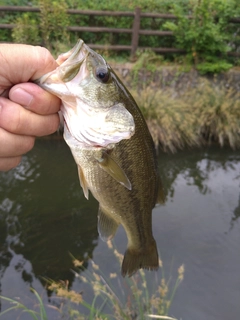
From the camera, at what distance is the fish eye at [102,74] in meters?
1.36

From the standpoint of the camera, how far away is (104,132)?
1428 mm

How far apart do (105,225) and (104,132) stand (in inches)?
25.7

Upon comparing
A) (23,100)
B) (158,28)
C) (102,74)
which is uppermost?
(102,74)

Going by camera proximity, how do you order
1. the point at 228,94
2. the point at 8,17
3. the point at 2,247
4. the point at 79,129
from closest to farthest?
the point at 79,129
the point at 2,247
the point at 228,94
the point at 8,17

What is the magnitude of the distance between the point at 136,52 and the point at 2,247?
20.4 feet

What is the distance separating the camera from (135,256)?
6.76ft

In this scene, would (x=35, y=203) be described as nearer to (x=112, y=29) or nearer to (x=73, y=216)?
(x=73, y=216)

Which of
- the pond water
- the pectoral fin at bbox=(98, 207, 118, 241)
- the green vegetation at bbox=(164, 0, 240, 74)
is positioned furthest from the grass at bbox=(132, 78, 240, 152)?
the pectoral fin at bbox=(98, 207, 118, 241)

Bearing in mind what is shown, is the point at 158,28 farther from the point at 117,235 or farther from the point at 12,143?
the point at 12,143

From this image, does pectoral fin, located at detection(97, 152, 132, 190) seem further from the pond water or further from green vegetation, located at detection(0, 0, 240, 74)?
green vegetation, located at detection(0, 0, 240, 74)

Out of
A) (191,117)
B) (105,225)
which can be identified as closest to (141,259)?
(105,225)

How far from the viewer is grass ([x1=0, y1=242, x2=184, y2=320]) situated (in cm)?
249

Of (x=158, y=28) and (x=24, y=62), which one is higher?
(x=24, y=62)

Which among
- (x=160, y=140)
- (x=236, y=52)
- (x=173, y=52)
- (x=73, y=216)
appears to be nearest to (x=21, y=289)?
(x=73, y=216)
